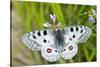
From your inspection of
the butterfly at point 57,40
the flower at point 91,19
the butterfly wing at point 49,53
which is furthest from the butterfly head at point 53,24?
the flower at point 91,19

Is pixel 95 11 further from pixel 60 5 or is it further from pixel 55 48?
pixel 55 48

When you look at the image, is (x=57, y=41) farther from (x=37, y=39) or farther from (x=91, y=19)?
(x=91, y=19)

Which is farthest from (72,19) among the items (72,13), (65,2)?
(65,2)

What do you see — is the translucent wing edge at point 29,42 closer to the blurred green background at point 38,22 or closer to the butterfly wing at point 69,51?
the blurred green background at point 38,22

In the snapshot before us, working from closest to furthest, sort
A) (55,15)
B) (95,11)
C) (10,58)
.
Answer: (10,58) → (55,15) → (95,11)

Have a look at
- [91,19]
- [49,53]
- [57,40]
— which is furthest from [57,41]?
[91,19]

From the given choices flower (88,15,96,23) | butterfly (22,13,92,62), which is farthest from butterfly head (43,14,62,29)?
flower (88,15,96,23)

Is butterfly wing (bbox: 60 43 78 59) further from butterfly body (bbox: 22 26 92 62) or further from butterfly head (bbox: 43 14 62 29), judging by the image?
butterfly head (bbox: 43 14 62 29)
